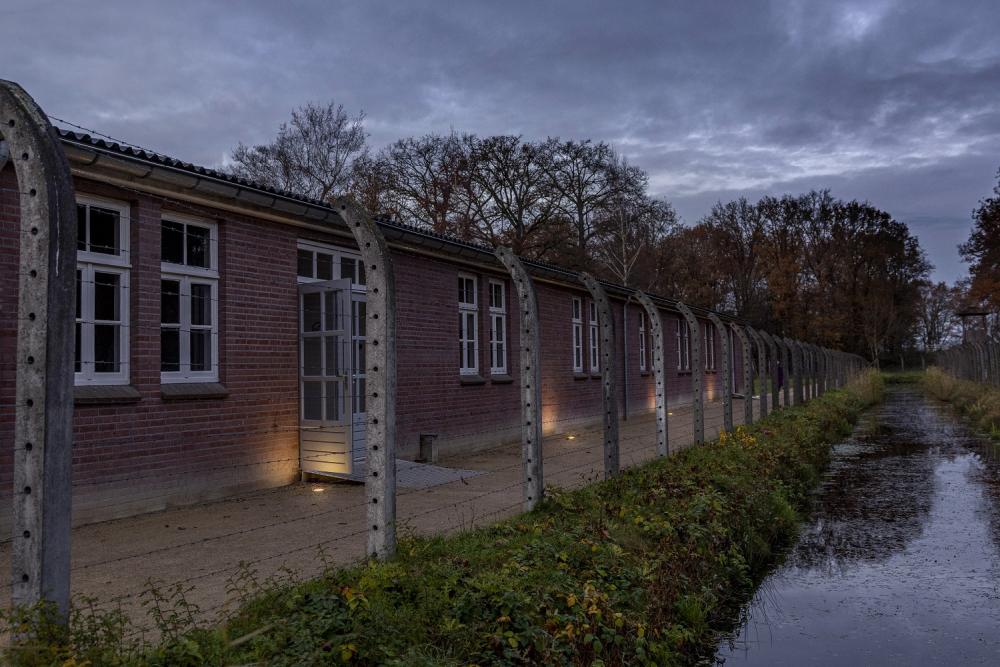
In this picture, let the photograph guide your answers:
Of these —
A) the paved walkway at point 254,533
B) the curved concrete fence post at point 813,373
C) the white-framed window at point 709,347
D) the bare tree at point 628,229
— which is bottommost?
the paved walkway at point 254,533

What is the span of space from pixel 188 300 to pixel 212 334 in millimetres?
448

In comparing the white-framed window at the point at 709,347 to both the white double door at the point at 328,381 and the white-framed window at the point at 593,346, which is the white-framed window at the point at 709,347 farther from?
the white double door at the point at 328,381

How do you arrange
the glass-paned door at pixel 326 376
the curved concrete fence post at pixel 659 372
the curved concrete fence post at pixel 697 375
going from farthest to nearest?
the curved concrete fence post at pixel 697 375 → the glass-paned door at pixel 326 376 → the curved concrete fence post at pixel 659 372

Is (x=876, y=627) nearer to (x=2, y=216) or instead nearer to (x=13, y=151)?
(x=13, y=151)

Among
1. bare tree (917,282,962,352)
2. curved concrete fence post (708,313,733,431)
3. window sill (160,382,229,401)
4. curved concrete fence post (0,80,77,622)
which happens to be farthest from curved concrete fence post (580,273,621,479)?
bare tree (917,282,962,352)

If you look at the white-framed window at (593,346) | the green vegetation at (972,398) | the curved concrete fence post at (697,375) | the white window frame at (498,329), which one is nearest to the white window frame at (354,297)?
the white window frame at (498,329)

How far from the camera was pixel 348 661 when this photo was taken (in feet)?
11.3

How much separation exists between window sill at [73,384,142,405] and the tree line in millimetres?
19049

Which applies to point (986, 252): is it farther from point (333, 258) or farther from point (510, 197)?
point (333, 258)

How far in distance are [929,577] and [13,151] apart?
22.0 ft

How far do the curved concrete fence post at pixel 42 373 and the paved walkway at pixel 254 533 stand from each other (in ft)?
A: 2.78

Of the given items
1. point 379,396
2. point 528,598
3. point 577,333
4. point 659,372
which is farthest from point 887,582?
point 577,333

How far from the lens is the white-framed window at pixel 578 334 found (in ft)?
59.5

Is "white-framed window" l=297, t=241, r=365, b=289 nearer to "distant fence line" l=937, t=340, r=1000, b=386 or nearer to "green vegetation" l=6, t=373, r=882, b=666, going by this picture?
"green vegetation" l=6, t=373, r=882, b=666
